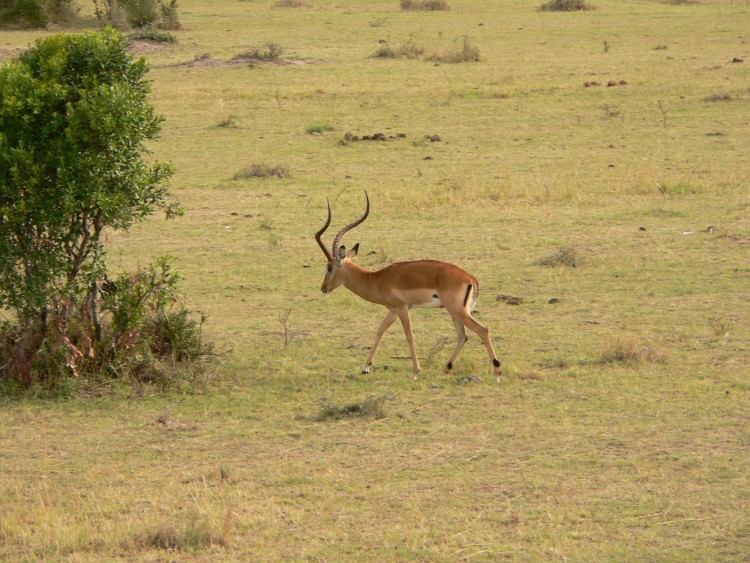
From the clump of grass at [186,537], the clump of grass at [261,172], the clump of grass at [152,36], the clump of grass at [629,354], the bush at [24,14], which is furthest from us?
the bush at [24,14]

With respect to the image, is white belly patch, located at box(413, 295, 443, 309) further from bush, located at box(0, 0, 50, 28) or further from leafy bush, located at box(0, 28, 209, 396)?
bush, located at box(0, 0, 50, 28)

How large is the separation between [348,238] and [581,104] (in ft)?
30.3

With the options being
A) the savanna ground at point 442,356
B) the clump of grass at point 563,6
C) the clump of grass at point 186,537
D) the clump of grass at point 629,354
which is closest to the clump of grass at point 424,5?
the clump of grass at point 563,6

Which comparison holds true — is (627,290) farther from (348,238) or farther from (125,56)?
(125,56)

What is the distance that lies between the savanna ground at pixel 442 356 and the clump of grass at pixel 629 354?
0.02 meters

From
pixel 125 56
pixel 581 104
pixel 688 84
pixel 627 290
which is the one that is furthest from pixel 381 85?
pixel 125 56

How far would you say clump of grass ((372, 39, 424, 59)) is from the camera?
26203 millimetres

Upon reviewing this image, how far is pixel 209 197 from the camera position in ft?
48.3

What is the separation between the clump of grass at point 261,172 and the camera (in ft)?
51.4

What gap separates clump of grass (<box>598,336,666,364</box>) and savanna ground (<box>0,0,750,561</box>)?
0.02 metres

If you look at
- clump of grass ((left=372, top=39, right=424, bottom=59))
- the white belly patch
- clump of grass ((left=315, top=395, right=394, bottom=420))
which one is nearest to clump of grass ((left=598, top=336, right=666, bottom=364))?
the white belly patch

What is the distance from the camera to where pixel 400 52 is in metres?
26.4

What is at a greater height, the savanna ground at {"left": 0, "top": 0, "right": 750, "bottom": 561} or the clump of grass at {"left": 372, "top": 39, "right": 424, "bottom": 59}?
the clump of grass at {"left": 372, "top": 39, "right": 424, "bottom": 59}

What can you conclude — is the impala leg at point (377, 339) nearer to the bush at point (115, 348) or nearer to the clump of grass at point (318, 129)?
the bush at point (115, 348)
